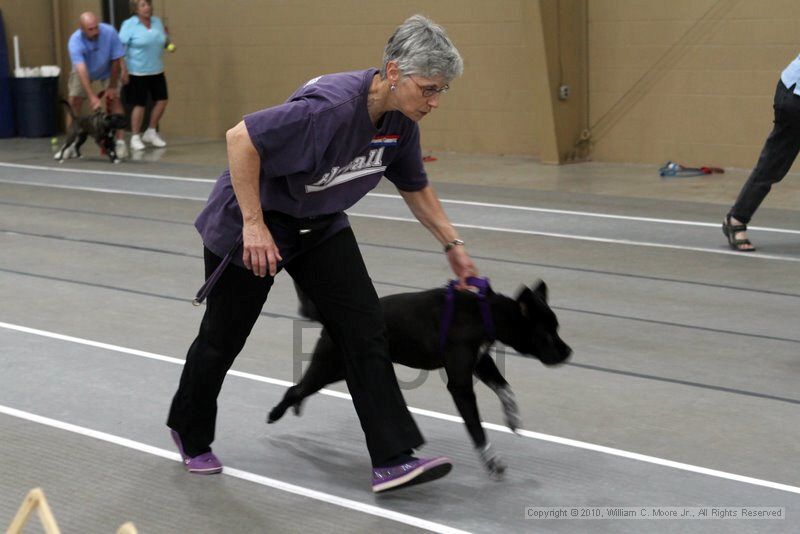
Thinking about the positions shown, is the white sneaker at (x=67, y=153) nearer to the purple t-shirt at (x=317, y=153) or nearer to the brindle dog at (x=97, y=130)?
the brindle dog at (x=97, y=130)

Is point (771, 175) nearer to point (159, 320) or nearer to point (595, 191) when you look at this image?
point (595, 191)

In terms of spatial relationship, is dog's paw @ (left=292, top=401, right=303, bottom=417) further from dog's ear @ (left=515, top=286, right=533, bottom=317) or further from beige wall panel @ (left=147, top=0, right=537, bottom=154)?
beige wall panel @ (left=147, top=0, right=537, bottom=154)

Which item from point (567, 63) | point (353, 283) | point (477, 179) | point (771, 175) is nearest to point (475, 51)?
point (567, 63)

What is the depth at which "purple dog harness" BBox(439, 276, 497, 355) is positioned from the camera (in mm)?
4121

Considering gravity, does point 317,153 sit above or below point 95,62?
above

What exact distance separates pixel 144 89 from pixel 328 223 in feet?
39.4

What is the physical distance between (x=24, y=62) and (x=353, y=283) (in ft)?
51.8

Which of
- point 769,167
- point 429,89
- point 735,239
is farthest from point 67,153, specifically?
point 429,89

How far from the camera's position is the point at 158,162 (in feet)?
47.1

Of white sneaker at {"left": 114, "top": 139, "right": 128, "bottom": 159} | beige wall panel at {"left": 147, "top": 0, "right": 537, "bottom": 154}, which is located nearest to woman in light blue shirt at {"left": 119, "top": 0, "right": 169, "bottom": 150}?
white sneaker at {"left": 114, "top": 139, "right": 128, "bottom": 159}

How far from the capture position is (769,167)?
8289mm

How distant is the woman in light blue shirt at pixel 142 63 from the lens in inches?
597

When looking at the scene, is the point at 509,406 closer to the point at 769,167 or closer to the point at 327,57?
the point at 769,167

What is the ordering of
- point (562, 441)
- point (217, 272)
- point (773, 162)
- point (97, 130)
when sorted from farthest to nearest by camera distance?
point (97, 130) → point (773, 162) → point (562, 441) → point (217, 272)
